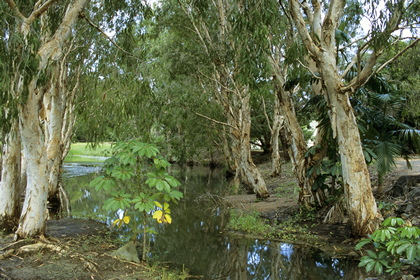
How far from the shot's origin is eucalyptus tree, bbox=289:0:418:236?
17.8ft

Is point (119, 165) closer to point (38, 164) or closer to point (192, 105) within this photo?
point (38, 164)

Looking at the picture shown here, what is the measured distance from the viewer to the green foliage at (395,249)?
3.36m

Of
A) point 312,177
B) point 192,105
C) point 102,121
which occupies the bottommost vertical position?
point 312,177

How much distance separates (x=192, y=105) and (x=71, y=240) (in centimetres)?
831

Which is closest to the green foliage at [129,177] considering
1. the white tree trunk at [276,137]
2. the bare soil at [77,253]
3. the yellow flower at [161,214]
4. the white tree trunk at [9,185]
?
the yellow flower at [161,214]

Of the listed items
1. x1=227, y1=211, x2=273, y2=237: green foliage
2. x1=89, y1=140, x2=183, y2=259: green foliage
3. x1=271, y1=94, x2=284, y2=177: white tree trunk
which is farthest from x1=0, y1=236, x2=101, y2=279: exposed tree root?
x1=271, y1=94, x2=284, y2=177: white tree trunk

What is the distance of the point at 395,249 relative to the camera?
3650 mm

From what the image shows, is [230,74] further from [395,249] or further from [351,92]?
[395,249]

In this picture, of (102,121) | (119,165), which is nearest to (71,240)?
(119,165)

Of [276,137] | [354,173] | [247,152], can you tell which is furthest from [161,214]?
[276,137]

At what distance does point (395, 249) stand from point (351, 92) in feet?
9.56

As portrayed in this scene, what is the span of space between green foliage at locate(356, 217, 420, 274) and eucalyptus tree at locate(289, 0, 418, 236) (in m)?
1.64

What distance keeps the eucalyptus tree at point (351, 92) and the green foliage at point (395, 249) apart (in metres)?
1.64

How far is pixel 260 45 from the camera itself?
18.7 ft
